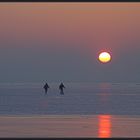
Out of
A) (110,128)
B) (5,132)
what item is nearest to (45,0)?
(5,132)

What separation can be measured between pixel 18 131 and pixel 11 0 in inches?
166

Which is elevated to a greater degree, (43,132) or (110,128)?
(110,128)

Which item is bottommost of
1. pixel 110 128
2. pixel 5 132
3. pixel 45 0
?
pixel 45 0

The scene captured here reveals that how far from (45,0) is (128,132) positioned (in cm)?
453

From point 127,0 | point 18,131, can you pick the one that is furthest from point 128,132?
point 127,0

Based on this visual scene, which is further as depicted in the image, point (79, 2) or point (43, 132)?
point (43, 132)

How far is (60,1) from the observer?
5.70 m

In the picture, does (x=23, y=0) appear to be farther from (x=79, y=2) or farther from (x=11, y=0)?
(x=79, y=2)

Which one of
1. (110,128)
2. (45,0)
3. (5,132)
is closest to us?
(45,0)

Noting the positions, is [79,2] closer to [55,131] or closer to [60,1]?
[60,1]

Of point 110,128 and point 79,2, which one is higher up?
point 110,128

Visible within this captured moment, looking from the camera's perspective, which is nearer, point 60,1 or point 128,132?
point 60,1

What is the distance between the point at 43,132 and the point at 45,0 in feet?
13.5

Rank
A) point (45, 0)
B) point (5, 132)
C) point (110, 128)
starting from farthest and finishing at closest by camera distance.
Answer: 1. point (110, 128)
2. point (5, 132)
3. point (45, 0)
